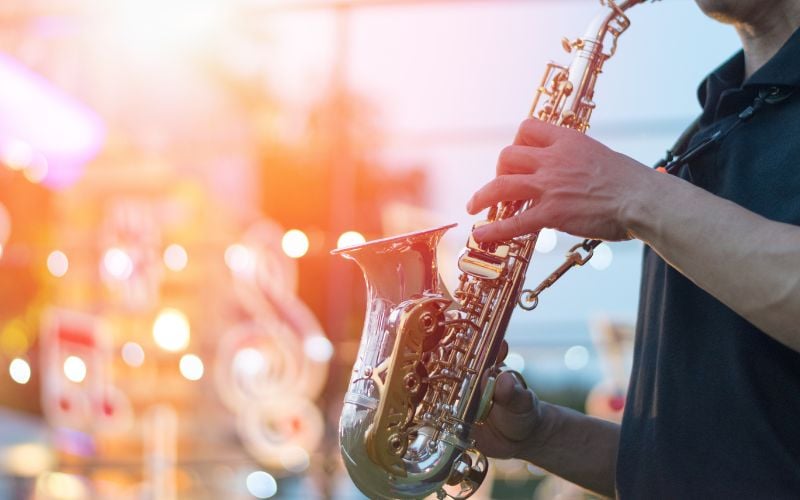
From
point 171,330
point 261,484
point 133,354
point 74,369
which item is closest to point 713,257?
point 261,484

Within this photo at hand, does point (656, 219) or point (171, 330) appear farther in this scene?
point (171, 330)

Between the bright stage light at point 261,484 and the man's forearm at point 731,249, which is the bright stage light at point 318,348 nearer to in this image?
the bright stage light at point 261,484

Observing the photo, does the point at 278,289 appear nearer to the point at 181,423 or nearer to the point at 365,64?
the point at 181,423

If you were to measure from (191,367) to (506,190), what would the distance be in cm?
477

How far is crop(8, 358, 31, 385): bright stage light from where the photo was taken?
614cm

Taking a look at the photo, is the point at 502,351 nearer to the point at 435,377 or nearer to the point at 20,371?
the point at 435,377

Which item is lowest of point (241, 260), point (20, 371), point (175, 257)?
point (20, 371)

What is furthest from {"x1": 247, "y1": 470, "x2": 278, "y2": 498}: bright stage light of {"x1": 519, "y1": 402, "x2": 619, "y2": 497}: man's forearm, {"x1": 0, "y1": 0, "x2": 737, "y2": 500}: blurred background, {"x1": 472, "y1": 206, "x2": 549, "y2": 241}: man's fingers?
{"x1": 472, "y1": 206, "x2": 549, "y2": 241}: man's fingers

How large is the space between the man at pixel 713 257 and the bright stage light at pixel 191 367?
4.53m

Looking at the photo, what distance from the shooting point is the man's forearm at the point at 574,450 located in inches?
70.2

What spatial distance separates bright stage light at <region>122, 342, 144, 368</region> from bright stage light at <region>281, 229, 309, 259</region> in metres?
1.09

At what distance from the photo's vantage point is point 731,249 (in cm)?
126

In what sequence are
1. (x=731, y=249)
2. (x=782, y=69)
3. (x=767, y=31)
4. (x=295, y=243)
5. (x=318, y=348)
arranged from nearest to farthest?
(x=731, y=249) < (x=782, y=69) < (x=767, y=31) < (x=318, y=348) < (x=295, y=243)

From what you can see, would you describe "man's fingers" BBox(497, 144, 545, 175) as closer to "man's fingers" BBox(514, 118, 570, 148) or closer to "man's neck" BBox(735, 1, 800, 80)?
"man's fingers" BBox(514, 118, 570, 148)
